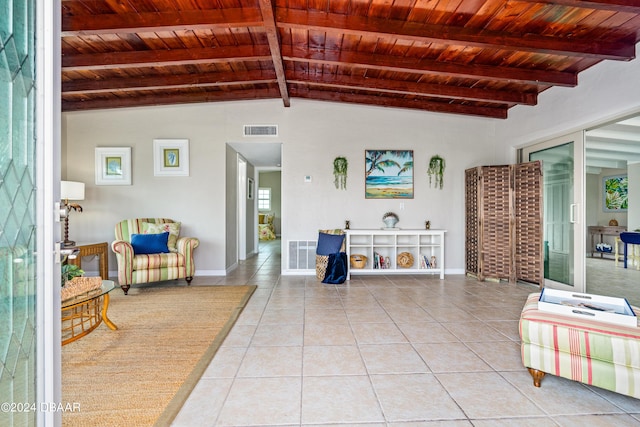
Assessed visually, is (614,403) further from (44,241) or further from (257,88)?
(257,88)

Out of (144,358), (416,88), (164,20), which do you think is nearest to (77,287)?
(144,358)

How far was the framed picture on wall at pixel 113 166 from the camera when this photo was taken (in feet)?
15.7

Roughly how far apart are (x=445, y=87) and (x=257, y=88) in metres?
2.78

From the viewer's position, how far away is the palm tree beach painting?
16.4 ft

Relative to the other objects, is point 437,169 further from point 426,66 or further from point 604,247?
point 604,247

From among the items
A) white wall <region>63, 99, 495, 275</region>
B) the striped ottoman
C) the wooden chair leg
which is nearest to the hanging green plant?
white wall <region>63, 99, 495, 275</region>

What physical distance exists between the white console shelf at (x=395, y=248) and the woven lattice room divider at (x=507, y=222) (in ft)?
1.94

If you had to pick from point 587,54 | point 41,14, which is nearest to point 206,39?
point 41,14

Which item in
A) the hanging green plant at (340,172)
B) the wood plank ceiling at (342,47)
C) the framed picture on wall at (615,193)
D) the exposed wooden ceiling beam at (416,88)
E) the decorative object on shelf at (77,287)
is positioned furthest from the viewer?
the framed picture on wall at (615,193)

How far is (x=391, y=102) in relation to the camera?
15.8ft

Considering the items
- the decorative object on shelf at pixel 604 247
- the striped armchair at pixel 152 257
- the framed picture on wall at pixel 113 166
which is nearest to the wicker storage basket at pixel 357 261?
the striped armchair at pixel 152 257

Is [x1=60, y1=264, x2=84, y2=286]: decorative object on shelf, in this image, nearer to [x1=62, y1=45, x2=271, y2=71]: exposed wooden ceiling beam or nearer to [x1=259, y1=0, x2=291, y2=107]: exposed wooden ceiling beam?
[x1=62, y1=45, x2=271, y2=71]: exposed wooden ceiling beam

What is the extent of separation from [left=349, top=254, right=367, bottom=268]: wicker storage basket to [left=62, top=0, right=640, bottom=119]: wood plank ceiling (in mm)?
2432

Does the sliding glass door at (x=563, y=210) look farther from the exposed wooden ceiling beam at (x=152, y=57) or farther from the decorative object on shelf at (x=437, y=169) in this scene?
the exposed wooden ceiling beam at (x=152, y=57)
